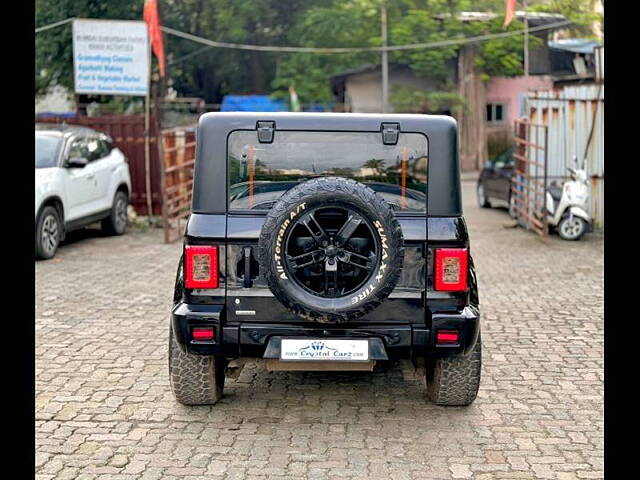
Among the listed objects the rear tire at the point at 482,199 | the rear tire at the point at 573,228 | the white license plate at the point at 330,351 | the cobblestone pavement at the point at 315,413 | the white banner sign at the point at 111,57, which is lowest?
the cobblestone pavement at the point at 315,413

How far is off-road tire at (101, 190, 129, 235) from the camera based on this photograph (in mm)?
15039

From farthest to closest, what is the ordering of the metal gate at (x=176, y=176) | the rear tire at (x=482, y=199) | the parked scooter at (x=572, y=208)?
the rear tire at (x=482, y=199), the metal gate at (x=176, y=176), the parked scooter at (x=572, y=208)

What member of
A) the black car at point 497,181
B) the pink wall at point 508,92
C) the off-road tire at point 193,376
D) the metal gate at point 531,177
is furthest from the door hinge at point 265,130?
the pink wall at point 508,92

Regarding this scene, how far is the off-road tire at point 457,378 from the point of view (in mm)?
6027

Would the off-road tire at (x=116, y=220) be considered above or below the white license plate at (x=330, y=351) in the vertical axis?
above

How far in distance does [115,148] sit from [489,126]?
69.3 feet

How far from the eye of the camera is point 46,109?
39.0 metres

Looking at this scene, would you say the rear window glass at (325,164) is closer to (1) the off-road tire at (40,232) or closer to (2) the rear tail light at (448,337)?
(2) the rear tail light at (448,337)

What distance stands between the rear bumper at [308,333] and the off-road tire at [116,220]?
381 inches

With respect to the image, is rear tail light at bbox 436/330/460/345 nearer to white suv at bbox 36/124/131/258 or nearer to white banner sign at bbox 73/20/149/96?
white suv at bbox 36/124/131/258

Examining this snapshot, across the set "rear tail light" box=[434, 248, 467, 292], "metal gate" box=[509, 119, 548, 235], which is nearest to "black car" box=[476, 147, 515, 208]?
"metal gate" box=[509, 119, 548, 235]

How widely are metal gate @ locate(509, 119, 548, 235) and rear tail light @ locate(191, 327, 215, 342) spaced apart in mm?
9556

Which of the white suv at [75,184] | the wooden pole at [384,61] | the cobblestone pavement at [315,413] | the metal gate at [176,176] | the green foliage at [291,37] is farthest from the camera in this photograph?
the wooden pole at [384,61]
